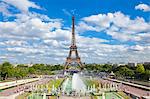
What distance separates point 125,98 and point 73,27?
1778 inches

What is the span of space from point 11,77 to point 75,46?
18.1m

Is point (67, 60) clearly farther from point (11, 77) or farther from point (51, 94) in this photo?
point (51, 94)

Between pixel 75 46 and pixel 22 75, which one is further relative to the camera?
pixel 75 46

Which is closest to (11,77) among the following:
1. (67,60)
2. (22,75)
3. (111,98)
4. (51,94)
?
(22,75)

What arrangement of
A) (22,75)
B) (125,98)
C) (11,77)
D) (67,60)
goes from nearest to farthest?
(125,98) → (11,77) → (22,75) → (67,60)

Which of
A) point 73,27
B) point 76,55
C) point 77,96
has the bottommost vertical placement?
point 77,96

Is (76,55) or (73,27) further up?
(73,27)

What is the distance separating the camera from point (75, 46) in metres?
70.2

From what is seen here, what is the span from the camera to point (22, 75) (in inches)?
2463

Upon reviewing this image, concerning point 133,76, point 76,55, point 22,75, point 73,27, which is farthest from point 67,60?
point 133,76

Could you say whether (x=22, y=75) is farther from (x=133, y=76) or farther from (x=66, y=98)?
(x=66, y=98)

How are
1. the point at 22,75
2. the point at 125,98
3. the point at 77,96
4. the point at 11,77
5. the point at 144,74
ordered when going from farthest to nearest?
the point at 22,75, the point at 11,77, the point at 144,74, the point at 77,96, the point at 125,98

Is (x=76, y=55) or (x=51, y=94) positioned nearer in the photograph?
(x=51, y=94)

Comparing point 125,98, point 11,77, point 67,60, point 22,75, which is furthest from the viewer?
point 67,60
